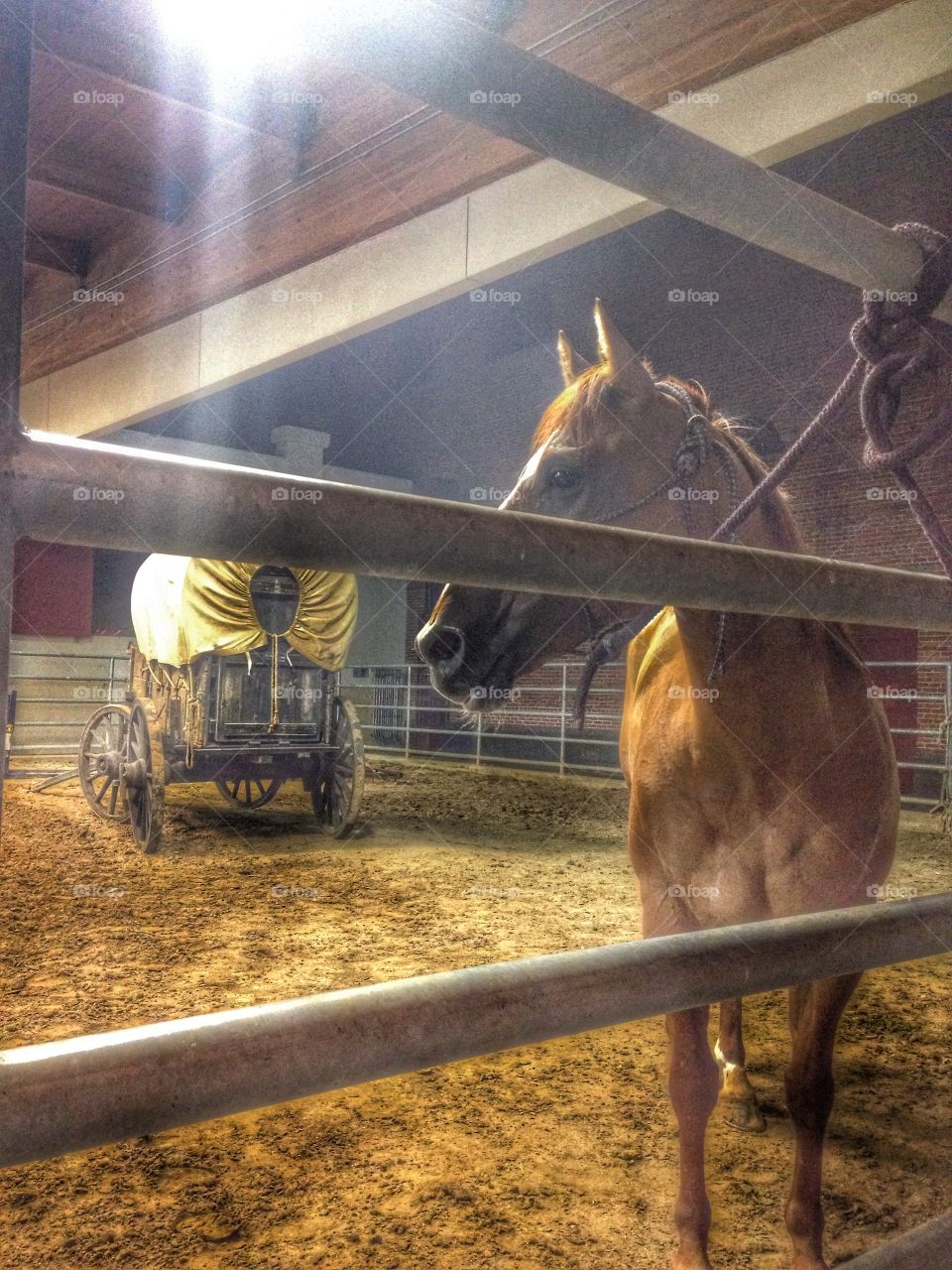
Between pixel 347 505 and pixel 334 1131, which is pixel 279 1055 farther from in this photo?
pixel 334 1131

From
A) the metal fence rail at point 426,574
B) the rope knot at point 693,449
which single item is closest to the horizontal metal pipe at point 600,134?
the metal fence rail at point 426,574

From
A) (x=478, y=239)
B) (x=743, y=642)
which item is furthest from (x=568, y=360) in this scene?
(x=478, y=239)

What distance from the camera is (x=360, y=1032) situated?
506mm

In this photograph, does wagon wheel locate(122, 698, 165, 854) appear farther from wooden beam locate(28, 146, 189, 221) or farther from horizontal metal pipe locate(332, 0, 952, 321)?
horizontal metal pipe locate(332, 0, 952, 321)

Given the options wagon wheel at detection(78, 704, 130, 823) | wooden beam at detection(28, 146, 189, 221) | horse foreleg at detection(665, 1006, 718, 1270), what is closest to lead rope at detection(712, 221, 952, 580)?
horse foreleg at detection(665, 1006, 718, 1270)

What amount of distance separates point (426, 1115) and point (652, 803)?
1011 millimetres

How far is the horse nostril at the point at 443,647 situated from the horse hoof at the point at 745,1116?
1.48 meters

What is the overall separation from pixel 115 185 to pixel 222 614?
3596 mm

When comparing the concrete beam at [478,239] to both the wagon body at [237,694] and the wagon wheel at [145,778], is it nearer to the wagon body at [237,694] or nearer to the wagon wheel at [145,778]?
the wagon body at [237,694]

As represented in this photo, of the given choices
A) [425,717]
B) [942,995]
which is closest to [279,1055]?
[942,995]

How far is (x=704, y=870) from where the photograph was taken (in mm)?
1637

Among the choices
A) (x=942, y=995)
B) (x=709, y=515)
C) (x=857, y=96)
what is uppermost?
(x=857, y=96)

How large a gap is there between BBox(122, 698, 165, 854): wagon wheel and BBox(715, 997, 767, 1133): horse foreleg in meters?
4.05

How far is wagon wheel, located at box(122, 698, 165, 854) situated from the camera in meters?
5.52
